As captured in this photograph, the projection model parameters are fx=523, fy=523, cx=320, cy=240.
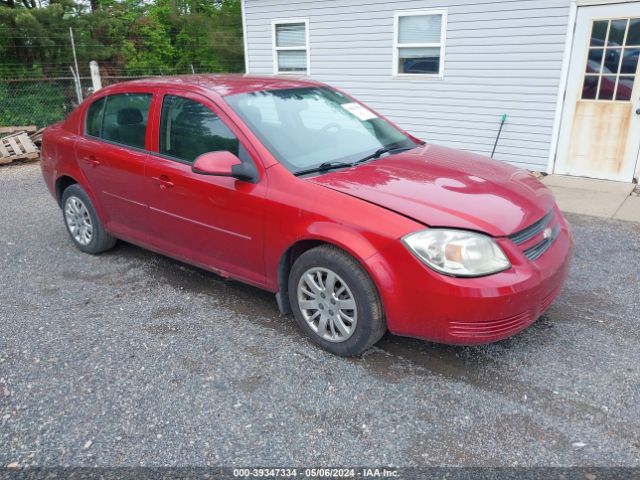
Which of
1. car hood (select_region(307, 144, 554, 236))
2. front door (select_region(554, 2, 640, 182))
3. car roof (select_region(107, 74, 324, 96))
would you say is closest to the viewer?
car hood (select_region(307, 144, 554, 236))

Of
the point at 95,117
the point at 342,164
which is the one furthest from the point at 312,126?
the point at 95,117

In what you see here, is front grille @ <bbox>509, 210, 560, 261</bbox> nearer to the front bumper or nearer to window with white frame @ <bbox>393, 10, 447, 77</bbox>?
the front bumper

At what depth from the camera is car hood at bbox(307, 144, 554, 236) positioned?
9.37 feet

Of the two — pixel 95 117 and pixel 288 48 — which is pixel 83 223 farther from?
pixel 288 48

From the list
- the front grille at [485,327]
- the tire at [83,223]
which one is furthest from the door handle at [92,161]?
the front grille at [485,327]

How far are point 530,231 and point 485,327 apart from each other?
0.65 meters

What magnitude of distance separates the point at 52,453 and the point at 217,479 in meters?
0.84

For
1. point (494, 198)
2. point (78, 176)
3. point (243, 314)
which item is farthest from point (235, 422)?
point (78, 176)

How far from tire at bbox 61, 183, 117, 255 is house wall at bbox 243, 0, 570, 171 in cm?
598

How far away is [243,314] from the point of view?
12.5 ft

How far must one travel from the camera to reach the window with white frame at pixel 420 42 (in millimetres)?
8422

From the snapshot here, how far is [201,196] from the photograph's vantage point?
366cm

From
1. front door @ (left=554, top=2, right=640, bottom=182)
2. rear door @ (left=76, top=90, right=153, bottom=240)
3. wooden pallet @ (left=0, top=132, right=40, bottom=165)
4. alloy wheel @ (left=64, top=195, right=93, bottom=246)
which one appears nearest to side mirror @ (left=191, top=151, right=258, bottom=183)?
rear door @ (left=76, top=90, right=153, bottom=240)

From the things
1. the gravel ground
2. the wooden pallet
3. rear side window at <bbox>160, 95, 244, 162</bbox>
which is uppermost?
rear side window at <bbox>160, 95, 244, 162</bbox>
